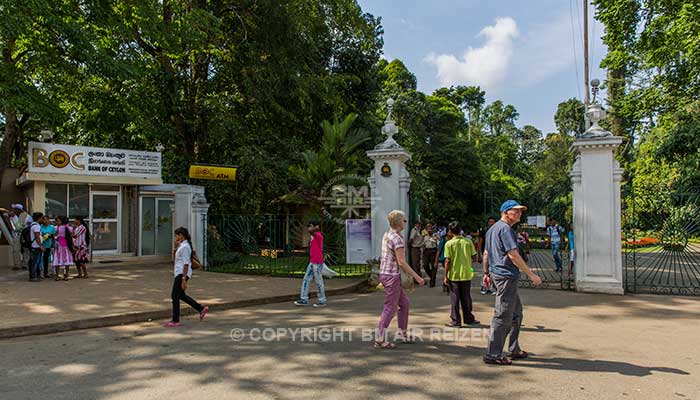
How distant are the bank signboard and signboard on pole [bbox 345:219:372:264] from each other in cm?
856

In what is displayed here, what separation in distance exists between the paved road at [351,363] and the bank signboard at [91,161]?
9.57 m

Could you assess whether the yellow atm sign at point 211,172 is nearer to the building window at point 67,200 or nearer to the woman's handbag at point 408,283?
the building window at point 67,200

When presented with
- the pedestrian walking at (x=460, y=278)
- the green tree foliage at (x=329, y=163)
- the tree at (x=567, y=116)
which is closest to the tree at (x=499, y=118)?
the tree at (x=567, y=116)

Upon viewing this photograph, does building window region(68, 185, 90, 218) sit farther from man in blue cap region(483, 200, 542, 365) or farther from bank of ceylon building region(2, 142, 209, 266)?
man in blue cap region(483, 200, 542, 365)

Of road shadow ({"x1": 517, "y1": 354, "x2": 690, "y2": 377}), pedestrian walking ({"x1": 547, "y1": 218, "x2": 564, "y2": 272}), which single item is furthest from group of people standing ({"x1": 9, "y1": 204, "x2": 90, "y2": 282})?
pedestrian walking ({"x1": 547, "y1": 218, "x2": 564, "y2": 272})

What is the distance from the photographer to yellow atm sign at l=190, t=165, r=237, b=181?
16703 mm

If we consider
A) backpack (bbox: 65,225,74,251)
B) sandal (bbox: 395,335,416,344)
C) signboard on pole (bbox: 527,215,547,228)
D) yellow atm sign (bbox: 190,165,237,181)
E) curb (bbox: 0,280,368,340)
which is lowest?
curb (bbox: 0,280,368,340)

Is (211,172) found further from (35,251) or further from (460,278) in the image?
Answer: (460,278)

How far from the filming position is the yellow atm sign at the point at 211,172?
54.8 feet

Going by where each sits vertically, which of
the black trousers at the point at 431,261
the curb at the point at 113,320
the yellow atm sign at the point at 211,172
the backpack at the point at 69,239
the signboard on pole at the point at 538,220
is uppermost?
the yellow atm sign at the point at 211,172

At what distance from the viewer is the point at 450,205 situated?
99.3ft

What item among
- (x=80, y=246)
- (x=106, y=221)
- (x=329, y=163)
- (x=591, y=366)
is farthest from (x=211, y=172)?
(x=591, y=366)

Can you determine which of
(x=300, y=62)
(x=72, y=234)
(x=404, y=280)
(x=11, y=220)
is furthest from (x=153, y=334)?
(x=300, y=62)

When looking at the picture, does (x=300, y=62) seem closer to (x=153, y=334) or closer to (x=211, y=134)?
(x=211, y=134)
